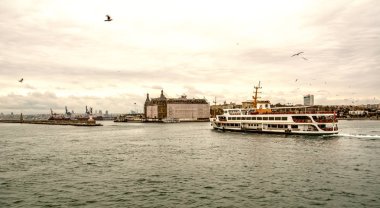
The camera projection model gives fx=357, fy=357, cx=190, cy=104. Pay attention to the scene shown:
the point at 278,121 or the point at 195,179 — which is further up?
the point at 278,121

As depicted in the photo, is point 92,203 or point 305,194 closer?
point 92,203

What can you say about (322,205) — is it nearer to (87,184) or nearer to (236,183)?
(236,183)

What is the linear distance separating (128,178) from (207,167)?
36.3 feet

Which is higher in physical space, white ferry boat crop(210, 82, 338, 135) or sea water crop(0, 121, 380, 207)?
white ferry boat crop(210, 82, 338, 135)

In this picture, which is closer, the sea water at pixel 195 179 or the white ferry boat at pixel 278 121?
the sea water at pixel 195 179

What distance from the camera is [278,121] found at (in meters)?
91.9

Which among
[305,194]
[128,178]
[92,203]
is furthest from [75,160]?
[305,194]

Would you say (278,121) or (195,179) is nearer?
(195,179)

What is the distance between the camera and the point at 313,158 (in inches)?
2082

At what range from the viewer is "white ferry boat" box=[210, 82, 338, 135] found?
275 feet

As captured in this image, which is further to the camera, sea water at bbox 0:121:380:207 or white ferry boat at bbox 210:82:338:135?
white ferry boat at bbox 210:82:338:135

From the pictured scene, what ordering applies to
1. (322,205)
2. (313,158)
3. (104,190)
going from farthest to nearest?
(313,158) → (104,190) → (322,205)

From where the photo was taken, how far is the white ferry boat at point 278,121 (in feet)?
275

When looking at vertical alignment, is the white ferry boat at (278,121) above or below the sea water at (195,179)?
above
